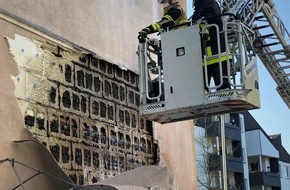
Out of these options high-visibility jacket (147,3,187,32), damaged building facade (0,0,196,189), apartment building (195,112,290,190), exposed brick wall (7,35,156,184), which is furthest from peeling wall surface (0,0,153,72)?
apartment building (195,112,290,190)

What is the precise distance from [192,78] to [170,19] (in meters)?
0.92

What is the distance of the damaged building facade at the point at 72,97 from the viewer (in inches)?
251

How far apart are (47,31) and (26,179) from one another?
6.69ft

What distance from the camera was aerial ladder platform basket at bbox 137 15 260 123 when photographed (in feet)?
21.1

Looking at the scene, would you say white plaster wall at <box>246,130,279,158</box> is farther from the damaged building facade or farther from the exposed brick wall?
the exposed brick wall

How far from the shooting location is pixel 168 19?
6.91m

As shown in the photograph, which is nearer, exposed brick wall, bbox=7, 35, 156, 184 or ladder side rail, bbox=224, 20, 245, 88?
ladder side rail, bbox=224, 20, 245, 88

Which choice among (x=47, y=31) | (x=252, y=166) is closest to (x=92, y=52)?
(x=47, y=31)

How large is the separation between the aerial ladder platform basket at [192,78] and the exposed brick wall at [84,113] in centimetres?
114

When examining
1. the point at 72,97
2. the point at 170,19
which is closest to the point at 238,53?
the point at 170,19

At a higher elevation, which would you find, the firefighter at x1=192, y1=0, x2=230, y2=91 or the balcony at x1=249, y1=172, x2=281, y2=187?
the firefighter at x1=192, y1=0, x2=230, y2=91

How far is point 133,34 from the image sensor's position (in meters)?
9.30

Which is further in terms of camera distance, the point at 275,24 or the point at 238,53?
the point at 275,24

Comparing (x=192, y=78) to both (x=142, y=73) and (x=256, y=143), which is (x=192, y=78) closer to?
(x=142, y=73)
